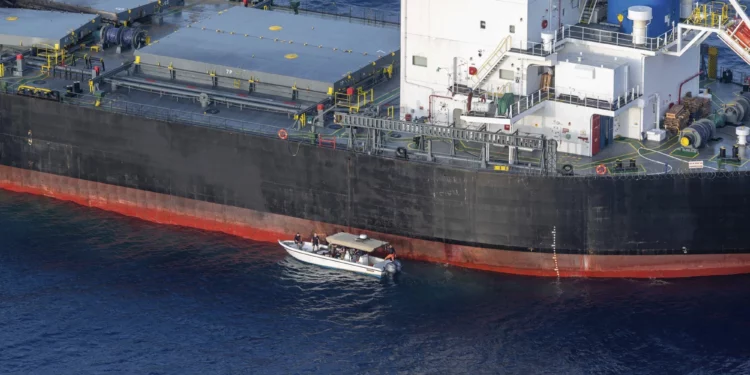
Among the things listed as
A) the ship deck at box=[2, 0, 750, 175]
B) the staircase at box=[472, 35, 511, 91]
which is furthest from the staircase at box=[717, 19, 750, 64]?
the staircase at box=[472, 35, 511, 91]

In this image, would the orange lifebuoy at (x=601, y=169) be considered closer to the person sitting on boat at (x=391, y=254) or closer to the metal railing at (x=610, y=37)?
the metal railing at (x=610, y=37)

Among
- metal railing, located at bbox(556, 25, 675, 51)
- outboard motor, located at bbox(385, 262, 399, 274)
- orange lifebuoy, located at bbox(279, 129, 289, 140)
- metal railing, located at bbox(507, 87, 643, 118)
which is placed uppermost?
metal railing, located at bbox(556, 25, 675, 51)

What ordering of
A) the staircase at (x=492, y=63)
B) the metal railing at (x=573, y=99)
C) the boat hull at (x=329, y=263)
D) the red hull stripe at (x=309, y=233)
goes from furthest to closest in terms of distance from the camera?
the staircase at (x=492, y=63) → the boat hull at (x=329, y=263) → the metal railing at (x=573, y=99) → the red hull stripe at (x=309, y=233)

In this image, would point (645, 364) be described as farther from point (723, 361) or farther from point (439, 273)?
point (439, 273)

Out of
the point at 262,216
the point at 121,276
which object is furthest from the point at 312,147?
the point at 121,276

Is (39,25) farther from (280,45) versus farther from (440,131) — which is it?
(440,131)

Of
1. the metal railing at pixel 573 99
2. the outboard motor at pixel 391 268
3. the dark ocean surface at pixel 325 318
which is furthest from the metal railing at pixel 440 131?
the dark ocean surface at pixel 325 318

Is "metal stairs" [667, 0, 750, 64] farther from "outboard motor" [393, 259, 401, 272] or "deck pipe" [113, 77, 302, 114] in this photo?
"deck pipe" [113, 77, 302, 114]
